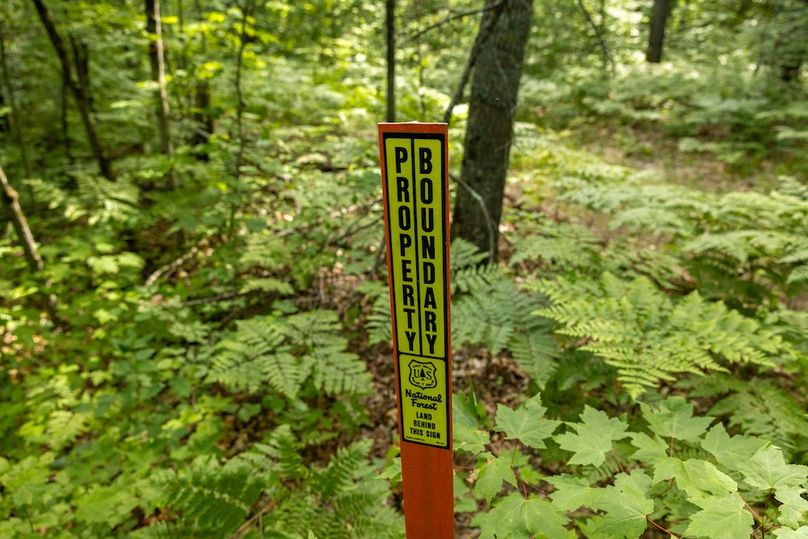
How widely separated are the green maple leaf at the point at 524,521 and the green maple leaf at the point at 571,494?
0.04 m

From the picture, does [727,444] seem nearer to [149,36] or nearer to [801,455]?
[801,455]

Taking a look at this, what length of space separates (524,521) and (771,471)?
70cm

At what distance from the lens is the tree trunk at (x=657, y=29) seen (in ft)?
38.6

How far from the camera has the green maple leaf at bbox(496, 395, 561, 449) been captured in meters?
1.48

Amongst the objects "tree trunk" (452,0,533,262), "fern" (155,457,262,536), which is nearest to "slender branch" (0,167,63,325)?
"fern" (155,457,262,536)

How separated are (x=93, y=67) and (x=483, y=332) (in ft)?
27.2

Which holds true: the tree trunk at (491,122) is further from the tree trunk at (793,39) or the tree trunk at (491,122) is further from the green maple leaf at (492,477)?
the tree trunk at (793,39)

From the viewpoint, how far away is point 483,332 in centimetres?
278

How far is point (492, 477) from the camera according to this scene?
1.42 metres

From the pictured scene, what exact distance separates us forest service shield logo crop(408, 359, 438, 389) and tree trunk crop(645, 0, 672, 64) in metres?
14.3

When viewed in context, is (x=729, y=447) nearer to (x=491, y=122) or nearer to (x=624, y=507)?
(x=624, y=507)

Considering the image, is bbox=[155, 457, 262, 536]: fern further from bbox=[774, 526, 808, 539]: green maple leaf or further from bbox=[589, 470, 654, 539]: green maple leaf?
bbox=[774, 526, 808, 539]: green maple leaf

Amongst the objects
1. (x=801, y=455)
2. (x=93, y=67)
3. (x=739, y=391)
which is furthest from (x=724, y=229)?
(x=93, y=67)

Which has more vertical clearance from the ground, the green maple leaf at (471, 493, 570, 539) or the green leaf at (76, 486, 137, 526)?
the green maple leaf at (471, 493, 570, 539)
